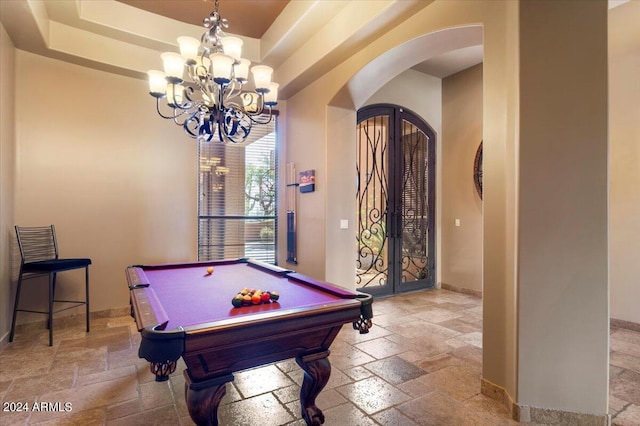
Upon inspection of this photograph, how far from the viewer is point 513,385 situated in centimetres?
228

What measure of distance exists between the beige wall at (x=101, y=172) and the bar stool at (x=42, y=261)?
Result: 0.55 ft

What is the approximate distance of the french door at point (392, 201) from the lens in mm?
5438

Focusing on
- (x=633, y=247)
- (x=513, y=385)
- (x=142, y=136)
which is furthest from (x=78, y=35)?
(x=633, y=247)

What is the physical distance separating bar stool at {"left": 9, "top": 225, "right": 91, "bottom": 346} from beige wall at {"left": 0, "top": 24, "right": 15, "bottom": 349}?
10cm

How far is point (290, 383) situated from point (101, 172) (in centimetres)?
357

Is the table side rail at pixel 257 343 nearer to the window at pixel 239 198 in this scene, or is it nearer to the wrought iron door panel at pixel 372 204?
the wrought iron door panel at pixel 372 204

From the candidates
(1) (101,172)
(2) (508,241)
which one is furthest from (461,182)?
(1) (101,172)

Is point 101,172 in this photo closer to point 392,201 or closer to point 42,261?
point 42,261

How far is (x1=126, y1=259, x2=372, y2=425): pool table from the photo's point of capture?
1519mm

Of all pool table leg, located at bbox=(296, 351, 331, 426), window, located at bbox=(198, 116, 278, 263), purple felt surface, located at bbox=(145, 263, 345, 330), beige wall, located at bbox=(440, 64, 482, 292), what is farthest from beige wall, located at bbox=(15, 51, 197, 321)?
beige wall, located at bbox=(440, 64, 482, 292)

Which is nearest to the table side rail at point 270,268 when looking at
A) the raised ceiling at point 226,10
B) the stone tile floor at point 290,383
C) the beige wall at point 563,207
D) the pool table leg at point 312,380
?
the stone tile floor at point 290,383

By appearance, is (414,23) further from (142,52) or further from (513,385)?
(142,52)

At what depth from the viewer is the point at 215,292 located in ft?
7.86

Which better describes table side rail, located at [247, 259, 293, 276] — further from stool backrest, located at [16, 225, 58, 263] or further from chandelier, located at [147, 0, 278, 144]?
stool backrest, located at [16, 225, 58, 263]
